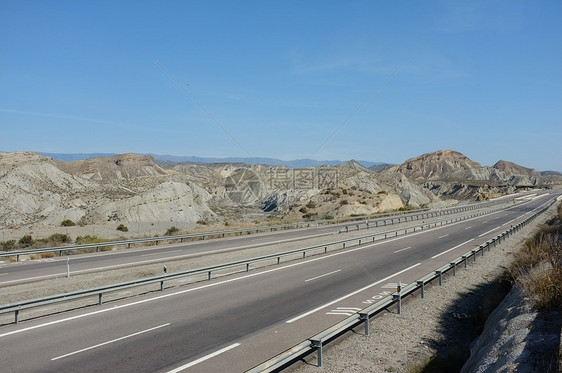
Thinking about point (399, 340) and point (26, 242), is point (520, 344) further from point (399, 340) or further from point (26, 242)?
point (26, 242)

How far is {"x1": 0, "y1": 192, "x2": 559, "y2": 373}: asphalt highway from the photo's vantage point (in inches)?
346

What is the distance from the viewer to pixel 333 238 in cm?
3409

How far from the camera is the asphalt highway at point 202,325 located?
879cm

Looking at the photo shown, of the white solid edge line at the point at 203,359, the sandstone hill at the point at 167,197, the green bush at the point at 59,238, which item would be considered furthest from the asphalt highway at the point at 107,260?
the sandstone hill at the point at 167,197

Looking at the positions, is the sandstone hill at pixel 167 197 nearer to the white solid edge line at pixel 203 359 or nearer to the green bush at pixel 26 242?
the green bush at pixel 26 242

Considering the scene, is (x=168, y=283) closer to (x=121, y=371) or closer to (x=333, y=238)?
(x=121, y=371)

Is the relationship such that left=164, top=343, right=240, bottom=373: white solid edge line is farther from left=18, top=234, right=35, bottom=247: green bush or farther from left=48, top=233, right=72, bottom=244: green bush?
left=48, top=233, right=72, bottom=244: green bush

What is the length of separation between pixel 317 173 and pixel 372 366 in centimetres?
11174

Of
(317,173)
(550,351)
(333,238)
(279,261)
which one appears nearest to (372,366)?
(550,351)

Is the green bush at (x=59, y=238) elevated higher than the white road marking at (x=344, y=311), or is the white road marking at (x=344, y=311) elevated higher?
the white road marking at (x=344, y=311)

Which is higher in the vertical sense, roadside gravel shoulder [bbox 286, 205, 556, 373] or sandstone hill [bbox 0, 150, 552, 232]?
sandstone hill [bbox 0, 150, 552, 232]

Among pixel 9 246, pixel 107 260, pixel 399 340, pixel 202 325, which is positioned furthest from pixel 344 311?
pixel 9 246

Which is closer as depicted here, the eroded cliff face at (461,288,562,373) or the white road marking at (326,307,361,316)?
the eroded cliff face at (461,288,562,373)

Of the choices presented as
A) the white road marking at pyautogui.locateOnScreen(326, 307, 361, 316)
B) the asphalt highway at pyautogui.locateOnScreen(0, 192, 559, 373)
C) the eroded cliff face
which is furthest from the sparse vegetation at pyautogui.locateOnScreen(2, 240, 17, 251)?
→ the eroded cliff face
